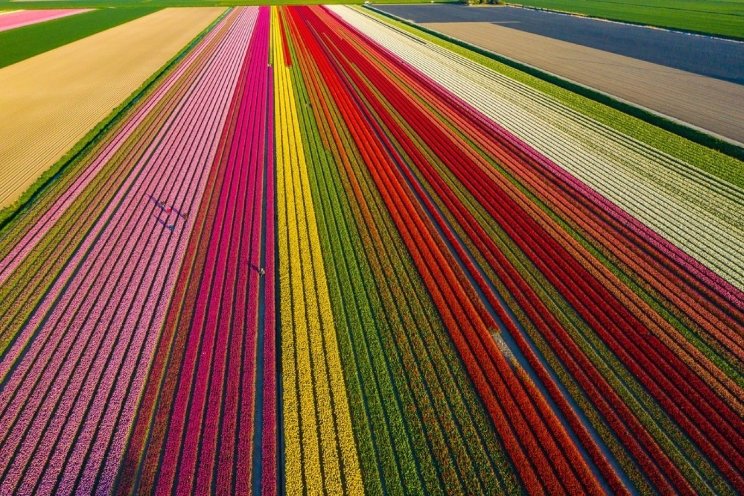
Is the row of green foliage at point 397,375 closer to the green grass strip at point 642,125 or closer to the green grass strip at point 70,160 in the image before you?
the green grass strip at point 70,160

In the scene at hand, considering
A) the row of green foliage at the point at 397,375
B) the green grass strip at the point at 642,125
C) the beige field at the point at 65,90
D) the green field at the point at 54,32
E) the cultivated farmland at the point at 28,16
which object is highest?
the cultivated farmland at the point at 28,16

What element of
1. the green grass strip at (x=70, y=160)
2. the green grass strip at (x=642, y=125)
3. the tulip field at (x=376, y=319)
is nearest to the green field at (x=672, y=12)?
the green grass strip at (x=642, y=125)

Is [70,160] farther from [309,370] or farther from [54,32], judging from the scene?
[54,32]

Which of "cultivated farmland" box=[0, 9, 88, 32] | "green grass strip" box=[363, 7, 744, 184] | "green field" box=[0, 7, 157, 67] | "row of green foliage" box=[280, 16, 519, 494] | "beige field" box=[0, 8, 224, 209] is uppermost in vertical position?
"cultivated farmland" box=[0, 9, 88, 32]

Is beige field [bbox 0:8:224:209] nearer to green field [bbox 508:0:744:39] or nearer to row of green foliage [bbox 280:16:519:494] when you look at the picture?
row of green foliage [bbox 280:16:519:494]

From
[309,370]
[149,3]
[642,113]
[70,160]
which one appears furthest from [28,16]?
[642,113]

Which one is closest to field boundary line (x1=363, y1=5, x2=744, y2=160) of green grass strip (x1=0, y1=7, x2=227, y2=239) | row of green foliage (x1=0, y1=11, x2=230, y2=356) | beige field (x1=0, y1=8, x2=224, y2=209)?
row of green foliage (x1=0, y1=11, x2=230, y2=356)

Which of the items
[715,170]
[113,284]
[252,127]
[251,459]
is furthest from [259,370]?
[715,170]
